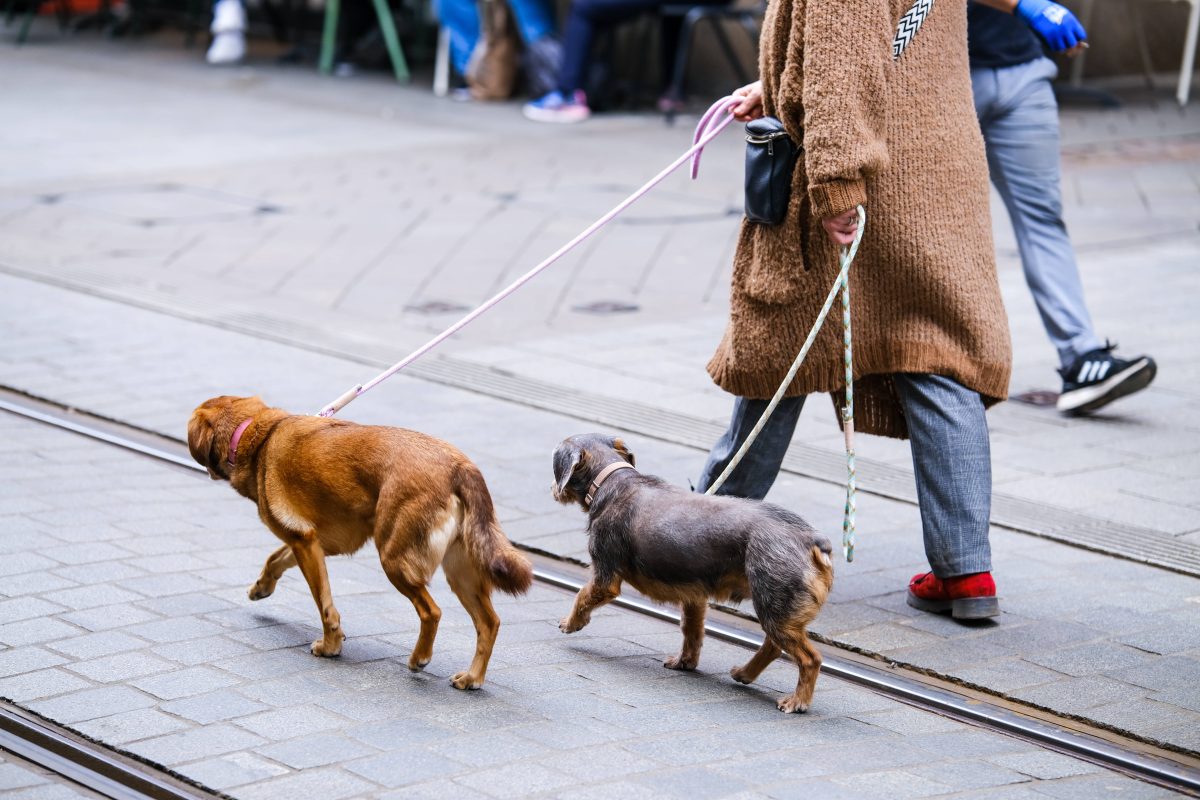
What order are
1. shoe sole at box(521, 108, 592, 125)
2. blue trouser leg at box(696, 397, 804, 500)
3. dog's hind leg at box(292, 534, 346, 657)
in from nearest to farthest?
dog's hind leg at box(292, 534, 346, 657) → blue trouser leg at box(696, 397, 804, 500) → shoe sole at box(521, 108, 592, 125)

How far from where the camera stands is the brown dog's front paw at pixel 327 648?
163 inches

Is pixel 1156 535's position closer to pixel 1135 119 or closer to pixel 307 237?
pixel 307 237

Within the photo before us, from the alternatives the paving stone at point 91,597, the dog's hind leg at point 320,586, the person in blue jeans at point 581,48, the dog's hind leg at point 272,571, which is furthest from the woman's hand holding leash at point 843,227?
the person in blue jeans at point 581,48

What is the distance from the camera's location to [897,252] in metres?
4.33

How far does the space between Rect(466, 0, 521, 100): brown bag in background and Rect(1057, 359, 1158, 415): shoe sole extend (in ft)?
30.1

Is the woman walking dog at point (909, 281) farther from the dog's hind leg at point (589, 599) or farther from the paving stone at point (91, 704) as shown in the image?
the paving stone at point (91, 704)

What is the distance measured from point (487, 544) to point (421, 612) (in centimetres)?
27

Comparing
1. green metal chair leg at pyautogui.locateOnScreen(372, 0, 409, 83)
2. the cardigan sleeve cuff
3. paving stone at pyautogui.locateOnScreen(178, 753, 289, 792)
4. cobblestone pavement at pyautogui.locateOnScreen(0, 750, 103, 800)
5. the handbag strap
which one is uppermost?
the handbag strap

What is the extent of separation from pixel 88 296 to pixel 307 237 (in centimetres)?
169

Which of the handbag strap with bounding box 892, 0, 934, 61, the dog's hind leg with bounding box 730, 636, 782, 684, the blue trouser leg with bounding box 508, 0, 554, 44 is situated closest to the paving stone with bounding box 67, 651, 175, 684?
the dog's hind leg with bounding box 730, 636, 782, 684

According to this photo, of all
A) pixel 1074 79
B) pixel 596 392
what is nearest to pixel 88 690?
pixel 596 392

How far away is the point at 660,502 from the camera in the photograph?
3982mm

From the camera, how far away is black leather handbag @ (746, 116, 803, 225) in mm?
4254

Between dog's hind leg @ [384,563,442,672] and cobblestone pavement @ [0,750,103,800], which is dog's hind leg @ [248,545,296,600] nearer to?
dog's hind leg @ [384,563,442,672]
